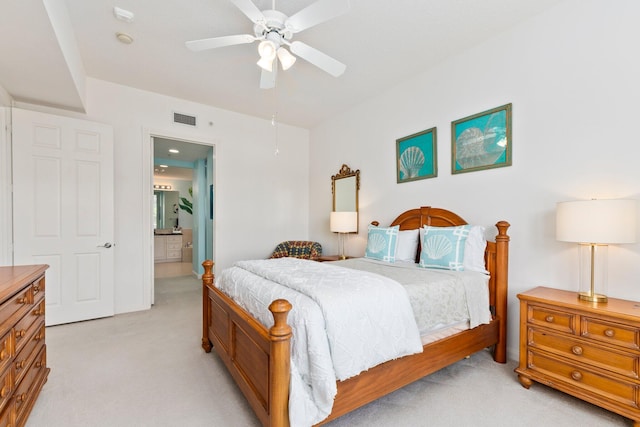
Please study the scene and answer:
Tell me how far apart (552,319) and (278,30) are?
8.92ft

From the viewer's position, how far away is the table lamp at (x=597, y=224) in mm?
1711

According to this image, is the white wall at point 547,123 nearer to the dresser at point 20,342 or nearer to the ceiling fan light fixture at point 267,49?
the ceiling fan light fixture at point 267,49

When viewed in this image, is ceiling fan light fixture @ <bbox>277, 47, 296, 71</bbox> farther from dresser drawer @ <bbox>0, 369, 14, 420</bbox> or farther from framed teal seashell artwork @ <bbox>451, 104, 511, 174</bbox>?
dresser drawer @ <bbox>0, 369, 14, 420</bbox>

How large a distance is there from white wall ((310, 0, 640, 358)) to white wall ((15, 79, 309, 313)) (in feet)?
7.74

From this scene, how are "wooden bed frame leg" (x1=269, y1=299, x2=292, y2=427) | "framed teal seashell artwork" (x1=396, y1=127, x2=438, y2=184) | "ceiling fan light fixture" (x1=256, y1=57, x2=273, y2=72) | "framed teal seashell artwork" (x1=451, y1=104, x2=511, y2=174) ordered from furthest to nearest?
"framed teal seashell artwork" (x1=396, y1=127, x2=438, y2=184)
"framed teal seashell artwork" (x1=451, y1=104, x2=511, y2=174)
"ceiling fan light fixture" (x1=256, y1=57, x2=273, y2=72)
"wooden bed frame leg" (x1=269, y1=299, x2=292, y2=427)

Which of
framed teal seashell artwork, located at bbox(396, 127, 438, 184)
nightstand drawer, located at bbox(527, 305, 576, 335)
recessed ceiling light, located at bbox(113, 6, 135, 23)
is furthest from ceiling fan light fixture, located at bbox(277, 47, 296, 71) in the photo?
nightstand drawer, located at bbox(527, 305, 576, 335)

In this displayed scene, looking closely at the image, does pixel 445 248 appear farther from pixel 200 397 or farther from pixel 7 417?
pixel 7 417

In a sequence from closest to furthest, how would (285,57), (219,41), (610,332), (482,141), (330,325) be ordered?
(330,325) < (610,332) < (219,41) < (285,57) < (482,141)

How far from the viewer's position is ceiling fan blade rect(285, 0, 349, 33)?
167cm

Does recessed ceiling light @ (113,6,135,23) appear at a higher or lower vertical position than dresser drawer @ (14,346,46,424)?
higher

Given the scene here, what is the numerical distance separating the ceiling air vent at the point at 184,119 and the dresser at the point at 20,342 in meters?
2.65

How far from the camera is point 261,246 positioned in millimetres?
4750

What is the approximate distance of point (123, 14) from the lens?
232 centimetres

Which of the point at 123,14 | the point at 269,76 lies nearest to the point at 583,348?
the point at 269,76
